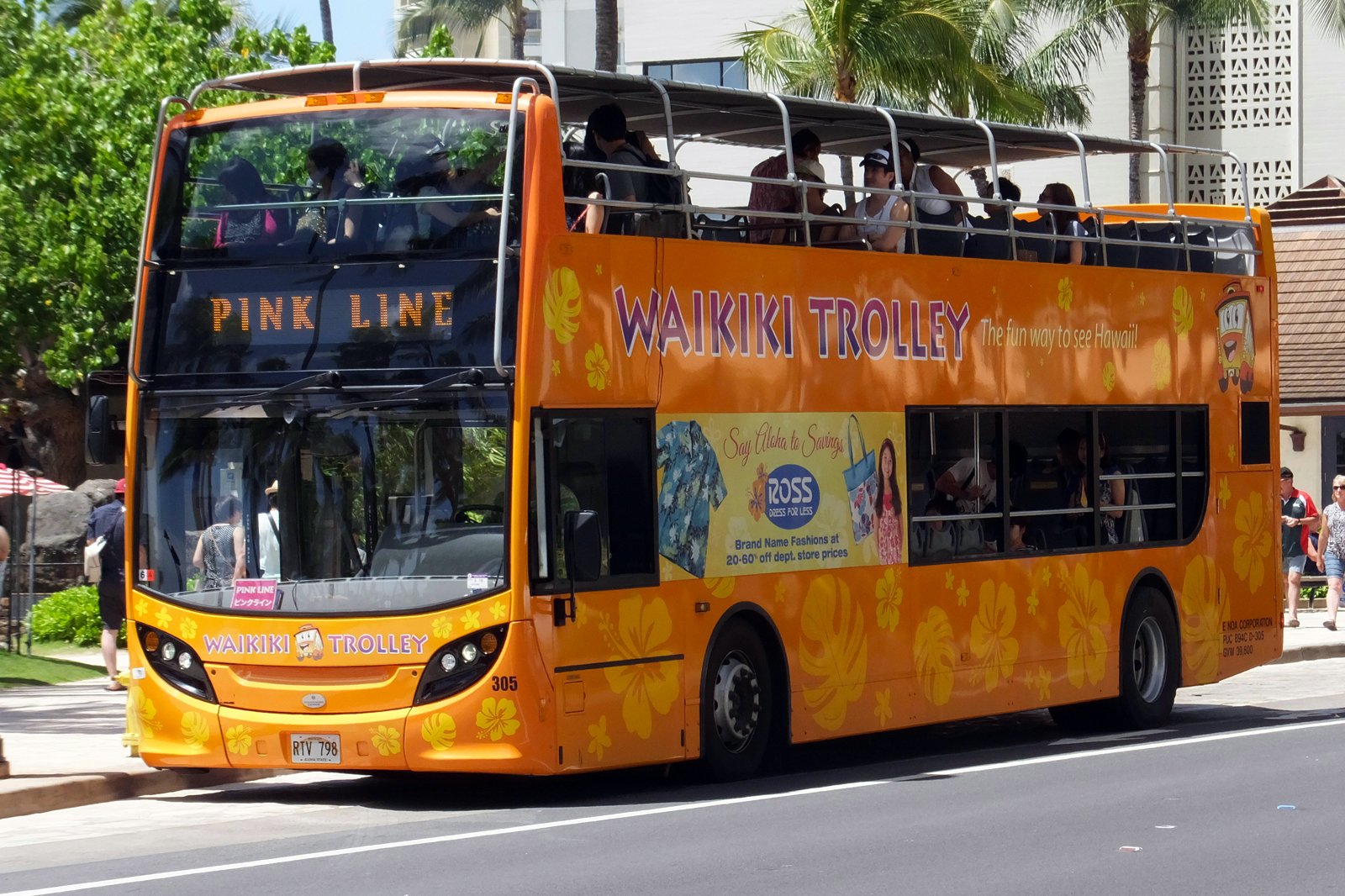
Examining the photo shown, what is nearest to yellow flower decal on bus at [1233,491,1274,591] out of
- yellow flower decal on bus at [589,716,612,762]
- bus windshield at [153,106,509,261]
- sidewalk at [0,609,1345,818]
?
yellow flower decal on bus at [589,716,612,762]

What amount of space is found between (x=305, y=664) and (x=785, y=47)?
21783 millimetres

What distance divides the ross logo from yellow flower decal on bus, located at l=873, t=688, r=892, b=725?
1.39 m

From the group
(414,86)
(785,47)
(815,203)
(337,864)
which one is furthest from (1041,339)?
(785,47)

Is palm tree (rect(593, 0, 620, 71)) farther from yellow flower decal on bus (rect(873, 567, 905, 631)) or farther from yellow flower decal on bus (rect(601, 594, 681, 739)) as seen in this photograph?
yellow flower decal on bus (rect(601, 594, 681, 739))

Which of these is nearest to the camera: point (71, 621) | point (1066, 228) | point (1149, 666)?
point (1066, 228)

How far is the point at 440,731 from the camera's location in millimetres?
11055


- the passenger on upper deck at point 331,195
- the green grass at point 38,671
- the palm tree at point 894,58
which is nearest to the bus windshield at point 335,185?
the passenger on upper deck at point 331,195

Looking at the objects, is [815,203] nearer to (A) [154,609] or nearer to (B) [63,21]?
(A) [154,609]

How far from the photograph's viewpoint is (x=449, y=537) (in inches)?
440

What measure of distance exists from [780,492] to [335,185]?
3455mm

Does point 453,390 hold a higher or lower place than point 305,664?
higher

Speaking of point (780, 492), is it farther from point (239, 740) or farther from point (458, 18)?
point (458, 18)

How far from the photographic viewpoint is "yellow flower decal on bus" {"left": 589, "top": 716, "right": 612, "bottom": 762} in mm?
11461

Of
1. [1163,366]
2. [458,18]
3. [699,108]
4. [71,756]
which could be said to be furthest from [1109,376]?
[458,18]
